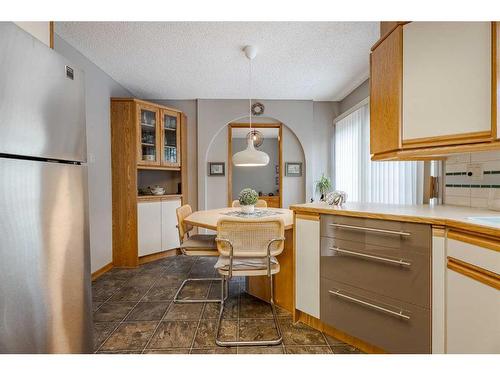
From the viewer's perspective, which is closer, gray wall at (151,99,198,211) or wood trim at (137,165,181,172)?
wood trim at (137,165,181,172)

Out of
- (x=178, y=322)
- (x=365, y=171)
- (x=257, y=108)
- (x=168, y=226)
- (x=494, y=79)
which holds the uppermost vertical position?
(x=257, y=108)

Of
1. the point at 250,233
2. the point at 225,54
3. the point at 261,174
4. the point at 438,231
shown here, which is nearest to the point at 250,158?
the point at 250,233

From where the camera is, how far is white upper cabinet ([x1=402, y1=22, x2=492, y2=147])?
4.11 ft

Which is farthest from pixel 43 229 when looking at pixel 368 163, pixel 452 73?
pixel 368 163

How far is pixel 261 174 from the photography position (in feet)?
24.8

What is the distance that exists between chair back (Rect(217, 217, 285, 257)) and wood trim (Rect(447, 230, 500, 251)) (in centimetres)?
88

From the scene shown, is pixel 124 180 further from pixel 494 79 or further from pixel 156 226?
pixel 494 79

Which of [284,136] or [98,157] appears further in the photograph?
[284,136]

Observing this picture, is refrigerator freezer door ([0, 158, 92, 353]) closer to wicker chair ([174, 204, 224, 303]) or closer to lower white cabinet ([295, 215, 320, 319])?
wicker chair ([174, 204, 224, 303])

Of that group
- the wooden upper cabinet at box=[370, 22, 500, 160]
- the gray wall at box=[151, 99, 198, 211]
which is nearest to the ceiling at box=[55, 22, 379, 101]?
the gray wall at box=[151, 99, 198, 211]

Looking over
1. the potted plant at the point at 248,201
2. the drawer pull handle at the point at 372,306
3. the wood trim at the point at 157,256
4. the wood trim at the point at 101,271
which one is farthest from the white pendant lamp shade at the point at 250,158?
the wood trim at the point at 101,271

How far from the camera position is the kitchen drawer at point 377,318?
124 cm

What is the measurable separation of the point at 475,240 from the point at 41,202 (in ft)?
5.55

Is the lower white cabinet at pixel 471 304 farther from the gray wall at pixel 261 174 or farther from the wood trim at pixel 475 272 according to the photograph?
the gray wall at pixel 261 174
